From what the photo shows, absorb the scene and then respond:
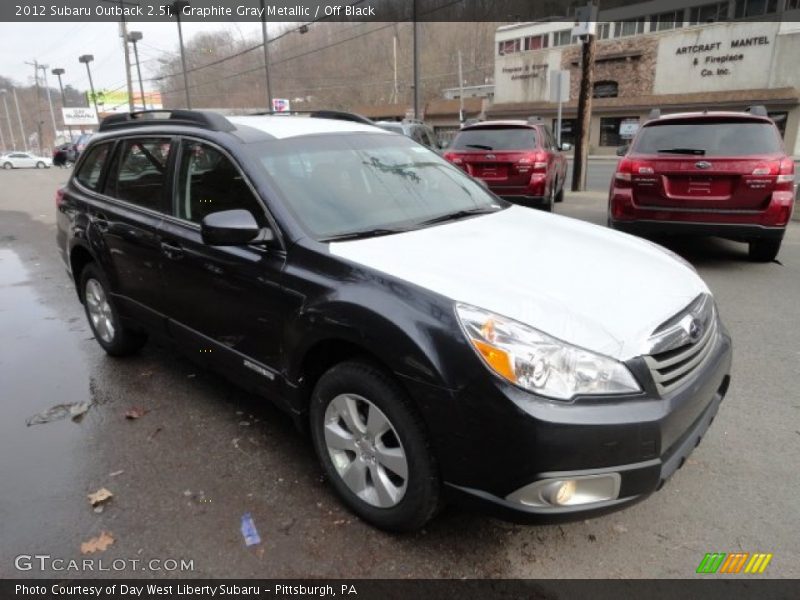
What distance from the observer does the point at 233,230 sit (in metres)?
2.71

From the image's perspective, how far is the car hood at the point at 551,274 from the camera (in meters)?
2.16

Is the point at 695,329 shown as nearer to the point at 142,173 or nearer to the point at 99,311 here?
the point at 142,173

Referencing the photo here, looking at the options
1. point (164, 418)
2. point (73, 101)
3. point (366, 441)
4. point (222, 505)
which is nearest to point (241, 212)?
point (366, 441)

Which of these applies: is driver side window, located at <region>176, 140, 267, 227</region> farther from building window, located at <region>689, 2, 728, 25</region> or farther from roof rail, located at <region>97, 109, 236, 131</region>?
building window, located at <region>689, 2, 728, 25</region>

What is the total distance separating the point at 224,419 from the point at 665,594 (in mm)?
2559

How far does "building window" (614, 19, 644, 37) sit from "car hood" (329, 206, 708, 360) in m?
48.7

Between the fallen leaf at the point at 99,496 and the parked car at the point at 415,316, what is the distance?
83 cm

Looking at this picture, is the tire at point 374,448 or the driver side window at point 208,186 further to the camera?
the driver side window at point 208,186

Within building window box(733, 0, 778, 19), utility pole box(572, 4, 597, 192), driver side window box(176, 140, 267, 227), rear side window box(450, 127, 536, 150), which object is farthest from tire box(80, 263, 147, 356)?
building window box(733, 0, 778, 19)

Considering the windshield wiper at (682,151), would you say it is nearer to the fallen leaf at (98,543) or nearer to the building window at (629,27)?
the fallen leaf at (98,543)

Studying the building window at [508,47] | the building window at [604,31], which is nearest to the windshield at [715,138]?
the building window at [604,31]

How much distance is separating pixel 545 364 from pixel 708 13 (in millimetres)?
48683

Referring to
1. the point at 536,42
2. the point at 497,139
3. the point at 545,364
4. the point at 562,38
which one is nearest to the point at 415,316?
the point at 545,364

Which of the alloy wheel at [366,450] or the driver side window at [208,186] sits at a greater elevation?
the driver side window at [208,186]
